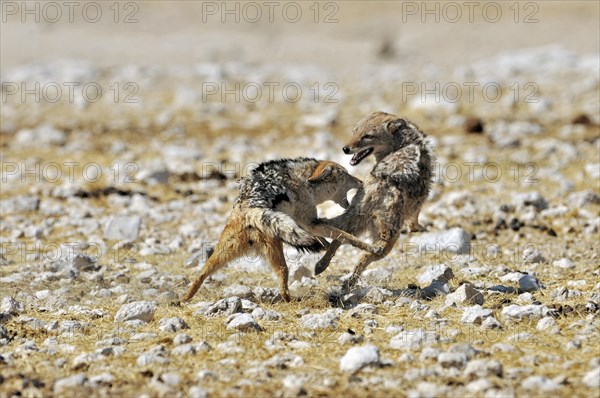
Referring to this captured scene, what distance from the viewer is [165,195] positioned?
13.4 metres

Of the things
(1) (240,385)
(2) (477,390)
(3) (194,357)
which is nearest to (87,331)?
(3) (194,357)

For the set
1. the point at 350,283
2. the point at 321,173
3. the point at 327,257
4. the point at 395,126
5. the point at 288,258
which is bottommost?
the point at 288,258

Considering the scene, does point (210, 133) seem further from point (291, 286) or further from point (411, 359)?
point (411, 359)

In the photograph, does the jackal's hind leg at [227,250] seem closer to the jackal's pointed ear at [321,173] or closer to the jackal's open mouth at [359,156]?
the jackal's pointed ear at [321,173]

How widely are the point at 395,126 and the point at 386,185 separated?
0.96 meters

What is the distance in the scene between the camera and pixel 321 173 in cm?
873

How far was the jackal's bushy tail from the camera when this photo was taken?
736 centimetres

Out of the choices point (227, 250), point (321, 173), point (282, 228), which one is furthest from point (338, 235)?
point (227, 250)

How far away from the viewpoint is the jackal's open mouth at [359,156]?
30.3 ft

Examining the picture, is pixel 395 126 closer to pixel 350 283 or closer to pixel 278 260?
pixel 350 283

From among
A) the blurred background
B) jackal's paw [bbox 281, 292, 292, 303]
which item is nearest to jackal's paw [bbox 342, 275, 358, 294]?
jackal's paw [bbox 281, 292, 292, 303]

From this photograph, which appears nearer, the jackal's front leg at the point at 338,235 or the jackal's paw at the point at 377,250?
the jackal's front leg at the point at 338,235

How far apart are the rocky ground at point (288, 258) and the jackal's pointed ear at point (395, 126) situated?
1.39 meters

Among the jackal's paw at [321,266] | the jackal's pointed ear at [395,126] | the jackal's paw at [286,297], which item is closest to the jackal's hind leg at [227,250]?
the jackal's paw at [286,297]
